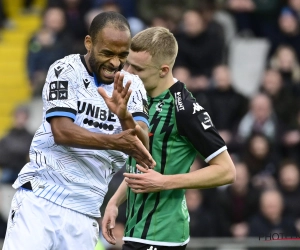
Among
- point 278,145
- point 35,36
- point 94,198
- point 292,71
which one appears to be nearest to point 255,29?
point 292,71

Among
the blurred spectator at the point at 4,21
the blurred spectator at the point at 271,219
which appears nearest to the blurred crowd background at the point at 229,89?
the blurred spectator at the point at 271,219

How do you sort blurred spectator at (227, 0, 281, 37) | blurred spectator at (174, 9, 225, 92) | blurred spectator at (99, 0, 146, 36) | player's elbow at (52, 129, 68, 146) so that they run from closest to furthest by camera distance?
player's elbow at (52, 129, 68, 146)
blurred spectator at (174, 9, 225, 92)
blurred spectator at (99, 0, 146, 36)
blurred spectator at (227, 0, 281, 37)

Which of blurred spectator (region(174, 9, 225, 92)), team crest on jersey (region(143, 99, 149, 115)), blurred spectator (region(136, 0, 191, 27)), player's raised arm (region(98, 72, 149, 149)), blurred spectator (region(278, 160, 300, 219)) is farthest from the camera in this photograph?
blurred spectator (region(136, 0, 191, 27))

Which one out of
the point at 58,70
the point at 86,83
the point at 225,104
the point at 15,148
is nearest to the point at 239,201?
the point at 225,104

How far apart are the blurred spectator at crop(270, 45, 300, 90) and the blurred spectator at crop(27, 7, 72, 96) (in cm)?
310

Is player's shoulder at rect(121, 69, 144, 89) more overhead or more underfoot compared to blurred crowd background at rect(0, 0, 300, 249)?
more overhead

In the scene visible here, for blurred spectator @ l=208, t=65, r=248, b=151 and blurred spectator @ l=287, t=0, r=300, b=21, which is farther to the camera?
blurred spectator @ l=287, t=0, r=300, b=21

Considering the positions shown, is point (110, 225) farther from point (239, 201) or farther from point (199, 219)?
point (239, 201)

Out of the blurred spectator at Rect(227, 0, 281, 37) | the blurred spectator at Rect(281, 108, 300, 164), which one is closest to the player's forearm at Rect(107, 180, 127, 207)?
the blurred spectator at Rect(281, 108, 300, 164)

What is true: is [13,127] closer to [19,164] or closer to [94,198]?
[19,164]

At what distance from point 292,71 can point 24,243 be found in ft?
23.5

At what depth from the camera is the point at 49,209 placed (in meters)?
5.29

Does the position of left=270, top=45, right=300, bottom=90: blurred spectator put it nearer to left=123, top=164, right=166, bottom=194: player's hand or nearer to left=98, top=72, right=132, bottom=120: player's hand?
left=123, top=164, right=166, bottom=194: player's hand

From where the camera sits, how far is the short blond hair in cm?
575
